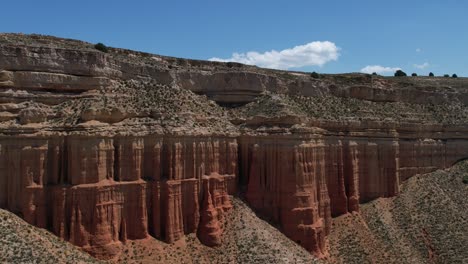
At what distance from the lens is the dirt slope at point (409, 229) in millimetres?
72375

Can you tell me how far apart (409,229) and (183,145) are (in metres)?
37.2

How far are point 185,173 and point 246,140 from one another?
12403mm

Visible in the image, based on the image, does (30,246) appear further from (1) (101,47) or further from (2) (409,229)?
(2) (409,229)

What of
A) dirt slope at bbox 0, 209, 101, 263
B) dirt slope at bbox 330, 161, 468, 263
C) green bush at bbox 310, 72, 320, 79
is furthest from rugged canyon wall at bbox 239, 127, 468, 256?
dirt slope at bbox 0, 209, 101, 263

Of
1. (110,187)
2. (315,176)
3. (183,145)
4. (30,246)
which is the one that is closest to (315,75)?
(315,176)

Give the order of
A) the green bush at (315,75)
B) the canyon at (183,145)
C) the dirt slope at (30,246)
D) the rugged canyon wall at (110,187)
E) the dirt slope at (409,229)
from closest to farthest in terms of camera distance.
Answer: the dirt slope at (30,246)
the rugged canyon wall at (110,187)
the canyon at (183,145)
the dirt slope at (409,229)
the green bush at (315,75)

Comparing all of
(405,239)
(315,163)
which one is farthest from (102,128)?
(405,239)

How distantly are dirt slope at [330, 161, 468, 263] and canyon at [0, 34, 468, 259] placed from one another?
222cm

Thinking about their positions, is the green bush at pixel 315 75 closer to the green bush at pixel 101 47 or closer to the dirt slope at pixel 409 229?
the dirt slope at pixel 409 229

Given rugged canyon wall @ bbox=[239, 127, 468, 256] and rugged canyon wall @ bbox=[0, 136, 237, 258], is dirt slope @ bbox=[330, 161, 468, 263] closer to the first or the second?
rugged canyon wall @ bbox=[239, 127, 468, 256]

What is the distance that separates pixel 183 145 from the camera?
60344mm

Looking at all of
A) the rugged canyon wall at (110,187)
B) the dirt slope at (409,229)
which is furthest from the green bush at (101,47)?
the dirt slope at (409,229)

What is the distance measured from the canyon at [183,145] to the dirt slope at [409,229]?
2.22m

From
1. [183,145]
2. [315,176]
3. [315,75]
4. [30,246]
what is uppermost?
[315,75]
